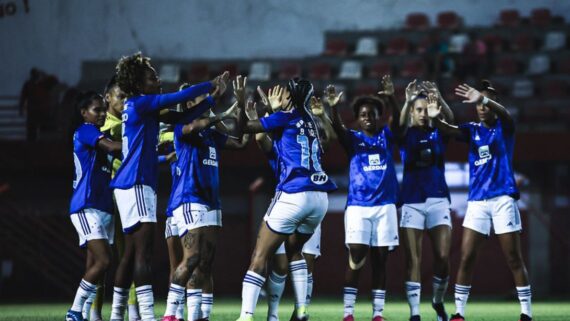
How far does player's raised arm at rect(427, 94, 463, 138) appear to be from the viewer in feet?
31.3

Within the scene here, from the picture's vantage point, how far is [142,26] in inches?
996

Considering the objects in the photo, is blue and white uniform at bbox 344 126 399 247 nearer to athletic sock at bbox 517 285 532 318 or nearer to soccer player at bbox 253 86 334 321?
soccer player at bbox 253 86 334 321

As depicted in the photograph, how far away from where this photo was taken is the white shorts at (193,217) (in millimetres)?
8211

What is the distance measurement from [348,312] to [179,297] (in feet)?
6.63

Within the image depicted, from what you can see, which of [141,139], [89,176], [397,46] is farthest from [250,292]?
[397,46]

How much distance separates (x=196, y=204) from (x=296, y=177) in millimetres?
1058

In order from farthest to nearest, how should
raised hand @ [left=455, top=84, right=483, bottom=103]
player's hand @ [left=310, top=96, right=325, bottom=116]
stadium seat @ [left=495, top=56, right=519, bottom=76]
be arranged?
stadium seat @ [left=495, top=56, right=519, bottom=76], player's hand @ [left=310, top=96, right=325, bottom=116], raised hand @ [left=455, top=84, right=483, bottom=103]

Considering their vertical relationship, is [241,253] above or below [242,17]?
below

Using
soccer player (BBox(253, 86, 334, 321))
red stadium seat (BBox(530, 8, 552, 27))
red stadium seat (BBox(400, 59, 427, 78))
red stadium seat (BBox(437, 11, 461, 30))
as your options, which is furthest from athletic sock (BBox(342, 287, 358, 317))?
red stadium seat (BBox(530, 8, 552, 27))

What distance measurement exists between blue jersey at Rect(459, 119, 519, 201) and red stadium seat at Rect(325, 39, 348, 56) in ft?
56.6

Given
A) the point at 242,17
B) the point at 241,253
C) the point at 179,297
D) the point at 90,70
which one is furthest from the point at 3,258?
the point at 179,297

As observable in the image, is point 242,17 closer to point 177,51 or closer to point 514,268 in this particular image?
point 177,51

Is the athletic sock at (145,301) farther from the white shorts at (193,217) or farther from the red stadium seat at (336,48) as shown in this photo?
the red stadium seat at (336,48)

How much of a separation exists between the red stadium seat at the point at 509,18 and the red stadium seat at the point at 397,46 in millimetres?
2843
